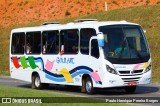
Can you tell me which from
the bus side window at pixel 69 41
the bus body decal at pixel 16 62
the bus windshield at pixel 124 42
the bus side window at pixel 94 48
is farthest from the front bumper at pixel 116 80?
the bus body decal at pixel 16 62

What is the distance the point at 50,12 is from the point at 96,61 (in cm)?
5582

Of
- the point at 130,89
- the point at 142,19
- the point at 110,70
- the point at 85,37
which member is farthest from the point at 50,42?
the point at 142,19

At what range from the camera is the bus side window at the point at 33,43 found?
1038 inches

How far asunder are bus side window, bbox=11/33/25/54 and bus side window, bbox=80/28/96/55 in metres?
5.44

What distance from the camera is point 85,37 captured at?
74.6ft

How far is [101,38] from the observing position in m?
21.4

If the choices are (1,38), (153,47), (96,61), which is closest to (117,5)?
(1,38)

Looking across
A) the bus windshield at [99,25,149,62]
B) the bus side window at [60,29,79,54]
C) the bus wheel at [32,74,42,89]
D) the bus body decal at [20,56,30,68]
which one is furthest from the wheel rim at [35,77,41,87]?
the bus windshield at [99,25,149,62]

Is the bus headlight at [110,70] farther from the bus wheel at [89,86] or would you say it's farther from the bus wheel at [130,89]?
the bus wheel at [130,89]

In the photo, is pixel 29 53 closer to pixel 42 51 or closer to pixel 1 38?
pixel 42 51

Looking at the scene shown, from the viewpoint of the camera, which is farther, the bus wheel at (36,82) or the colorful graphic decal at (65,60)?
the bus wheel at (36,82)

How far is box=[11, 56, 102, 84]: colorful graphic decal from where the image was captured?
22384 mm

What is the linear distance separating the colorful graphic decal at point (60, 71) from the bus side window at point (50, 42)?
54cm

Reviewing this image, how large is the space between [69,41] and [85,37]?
1314 millimetres
